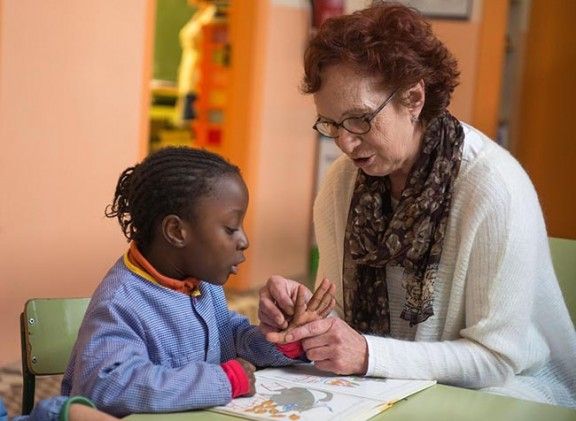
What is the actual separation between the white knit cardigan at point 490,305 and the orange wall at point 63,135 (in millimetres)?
2295

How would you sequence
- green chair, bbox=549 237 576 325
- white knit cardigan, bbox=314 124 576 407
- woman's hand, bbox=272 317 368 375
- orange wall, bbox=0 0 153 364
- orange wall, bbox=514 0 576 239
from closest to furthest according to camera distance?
woman's hand, bbox=272 317 368 375 → white knit cardigan, bbox=314 124 576 407 → green chair, bbox=549 237 576 325 → orange wall, bbox=0 0 153 364 → orange wall, bbox=514 0 576 239

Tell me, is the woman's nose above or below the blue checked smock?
above

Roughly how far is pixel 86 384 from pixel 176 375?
0.14 metres

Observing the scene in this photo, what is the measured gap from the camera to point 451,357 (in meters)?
1.93

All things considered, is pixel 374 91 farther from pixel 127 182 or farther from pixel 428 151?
pixel 127 182

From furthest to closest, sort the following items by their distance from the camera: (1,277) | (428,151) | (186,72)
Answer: (186,72) → (1,277) → (428,151)

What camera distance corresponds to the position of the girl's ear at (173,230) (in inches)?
65.6

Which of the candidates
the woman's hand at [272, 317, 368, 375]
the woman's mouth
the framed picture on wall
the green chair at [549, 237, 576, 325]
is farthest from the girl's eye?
the framed picture on wall

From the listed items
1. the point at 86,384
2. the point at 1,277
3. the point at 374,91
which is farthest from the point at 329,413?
the point at 1,277

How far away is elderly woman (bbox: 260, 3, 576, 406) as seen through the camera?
1.98 metres

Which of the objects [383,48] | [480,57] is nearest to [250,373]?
[383,48]

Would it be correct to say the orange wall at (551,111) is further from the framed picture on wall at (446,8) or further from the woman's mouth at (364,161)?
the woman's mouth at (364,161)

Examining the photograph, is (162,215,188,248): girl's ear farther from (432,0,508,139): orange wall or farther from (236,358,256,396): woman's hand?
(432,0,508,139): orange wall

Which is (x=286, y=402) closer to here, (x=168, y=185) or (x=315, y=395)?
(x=315, y=395)
